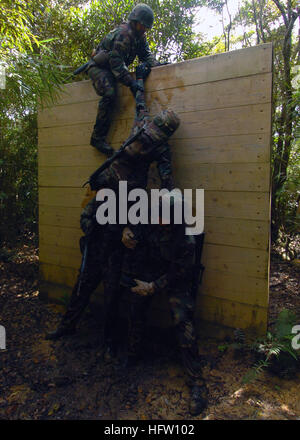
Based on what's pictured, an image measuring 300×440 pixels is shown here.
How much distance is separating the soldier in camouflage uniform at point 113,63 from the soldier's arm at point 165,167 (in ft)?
2.18

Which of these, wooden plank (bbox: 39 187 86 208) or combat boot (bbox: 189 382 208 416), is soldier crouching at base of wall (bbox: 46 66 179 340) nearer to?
wooden plank (bbox: 39 187 86 208)

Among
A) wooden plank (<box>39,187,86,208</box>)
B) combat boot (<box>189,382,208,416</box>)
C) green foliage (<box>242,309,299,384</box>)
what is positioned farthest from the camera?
wooden plank (<box>39,187,86,208</box>)

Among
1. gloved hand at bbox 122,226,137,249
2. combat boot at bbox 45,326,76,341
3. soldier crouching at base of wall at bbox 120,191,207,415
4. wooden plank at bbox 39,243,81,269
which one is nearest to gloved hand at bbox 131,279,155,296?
soldier crouching at base of wall at bbox 120,191,207,415

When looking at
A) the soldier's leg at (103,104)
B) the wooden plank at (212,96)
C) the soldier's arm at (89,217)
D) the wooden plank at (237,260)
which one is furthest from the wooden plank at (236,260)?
the soldier's leg at (103,104)

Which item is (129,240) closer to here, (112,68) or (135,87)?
(135,87)

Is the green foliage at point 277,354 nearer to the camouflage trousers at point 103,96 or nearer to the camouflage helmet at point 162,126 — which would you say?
the camouflage helmet at point 162,126

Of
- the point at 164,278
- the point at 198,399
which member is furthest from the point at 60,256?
the point at 198,399

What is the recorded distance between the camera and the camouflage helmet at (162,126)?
2604 millimetres

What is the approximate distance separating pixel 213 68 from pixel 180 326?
6.92 ft

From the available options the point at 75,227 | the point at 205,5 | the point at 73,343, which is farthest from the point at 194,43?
the point at 73,343

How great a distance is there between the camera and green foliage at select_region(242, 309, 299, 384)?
224 centimetres

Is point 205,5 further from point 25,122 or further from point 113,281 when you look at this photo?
point 113,281

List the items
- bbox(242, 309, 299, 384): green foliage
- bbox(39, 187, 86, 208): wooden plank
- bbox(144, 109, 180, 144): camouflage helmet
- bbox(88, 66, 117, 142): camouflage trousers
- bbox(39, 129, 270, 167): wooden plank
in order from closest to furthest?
1. bbox(242, 309, 299, 384): green foliage
2. bbox(39, 129, 270, 167): wooden plank
3. bbox(144, 109, 180, 144): camouflage helmet
4. bbox(88, 66, 117, 142): camouflage trousers
5. bbox(39, 187, 86, 208): wooden plank

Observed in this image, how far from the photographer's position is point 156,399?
2.18m
